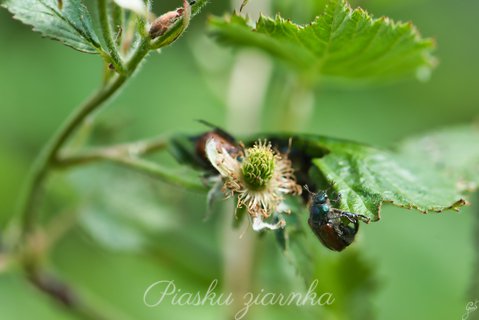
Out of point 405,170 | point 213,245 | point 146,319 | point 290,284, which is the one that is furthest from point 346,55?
point 146,319

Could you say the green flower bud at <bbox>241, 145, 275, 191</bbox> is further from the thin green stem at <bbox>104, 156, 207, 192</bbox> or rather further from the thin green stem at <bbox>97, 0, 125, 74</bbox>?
the thin green stem at <bbox>97, 0, 125, 74</bbox>

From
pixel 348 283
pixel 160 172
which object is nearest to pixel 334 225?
pixel 160 172

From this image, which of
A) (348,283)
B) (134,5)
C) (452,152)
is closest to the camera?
(134,5)

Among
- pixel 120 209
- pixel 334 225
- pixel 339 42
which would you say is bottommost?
pixel 334 225

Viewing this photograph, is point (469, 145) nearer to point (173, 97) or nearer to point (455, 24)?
point (173, 97)

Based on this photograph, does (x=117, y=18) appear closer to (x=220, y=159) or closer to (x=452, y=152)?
(x=220, y=159)

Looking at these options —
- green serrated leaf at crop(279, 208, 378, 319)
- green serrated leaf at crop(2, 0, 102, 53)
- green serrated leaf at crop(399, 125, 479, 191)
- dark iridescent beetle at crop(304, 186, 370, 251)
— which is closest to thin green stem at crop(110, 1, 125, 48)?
green serrated leaf at crop(2, 0, 102, 53)
